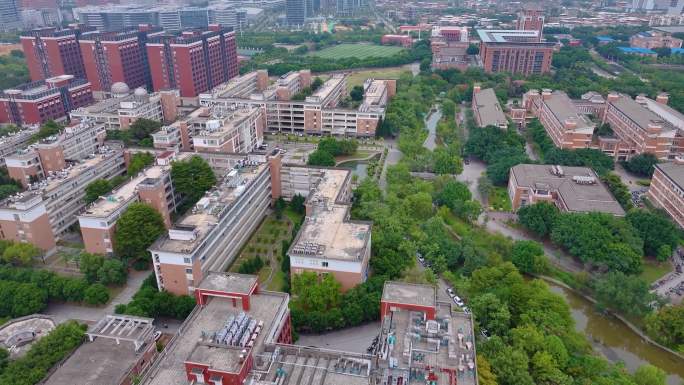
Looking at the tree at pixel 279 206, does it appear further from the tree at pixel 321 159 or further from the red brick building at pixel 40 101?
the red brick building at pixel 40 101

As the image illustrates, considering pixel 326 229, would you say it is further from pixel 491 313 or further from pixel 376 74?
pixel 376 74

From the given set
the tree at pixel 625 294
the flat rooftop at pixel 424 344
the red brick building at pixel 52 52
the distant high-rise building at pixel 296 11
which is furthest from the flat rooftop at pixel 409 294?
the distant high-rise building at pixel 296 11

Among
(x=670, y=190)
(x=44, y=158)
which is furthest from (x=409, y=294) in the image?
(x=44, y=158)

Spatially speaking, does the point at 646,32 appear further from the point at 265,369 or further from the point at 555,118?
the point at 265,369

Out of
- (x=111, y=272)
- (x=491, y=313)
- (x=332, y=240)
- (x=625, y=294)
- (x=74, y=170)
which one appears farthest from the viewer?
(x=74, y=170)

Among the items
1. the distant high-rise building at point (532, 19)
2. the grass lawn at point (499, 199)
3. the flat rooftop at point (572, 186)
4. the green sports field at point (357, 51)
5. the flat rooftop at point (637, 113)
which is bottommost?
the grass lawn at point (499, 199)
